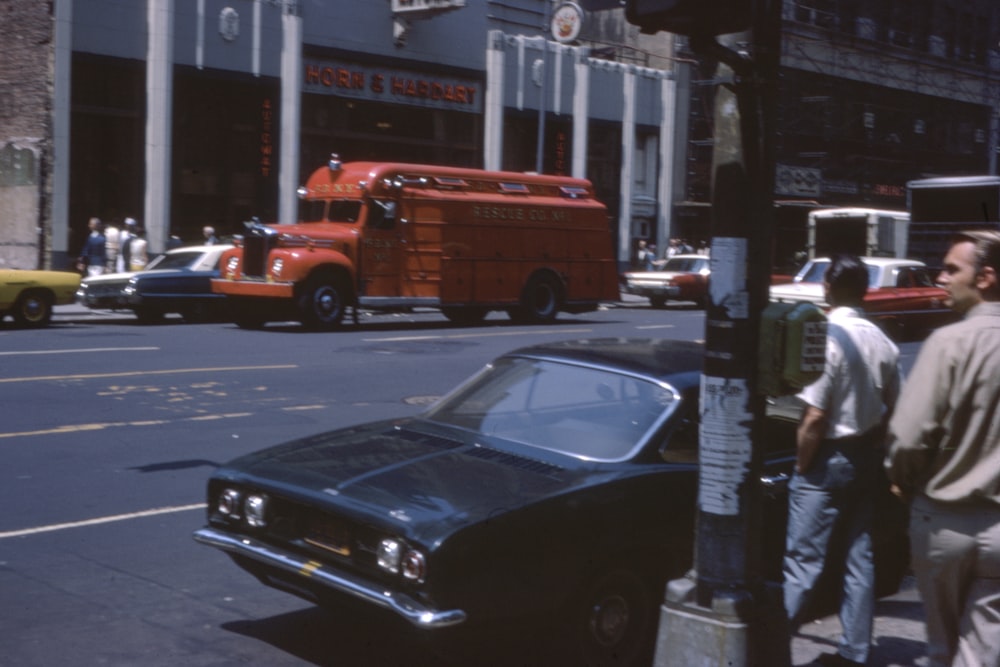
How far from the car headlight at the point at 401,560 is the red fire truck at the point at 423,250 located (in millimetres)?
17550

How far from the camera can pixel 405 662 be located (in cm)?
577

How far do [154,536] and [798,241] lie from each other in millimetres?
44170

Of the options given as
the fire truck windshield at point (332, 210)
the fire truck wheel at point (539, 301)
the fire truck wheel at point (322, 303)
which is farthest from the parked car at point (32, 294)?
the fire truck wheel at point (539, 301)

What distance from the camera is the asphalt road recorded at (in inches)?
235

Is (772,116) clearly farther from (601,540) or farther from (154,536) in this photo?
(154,536)

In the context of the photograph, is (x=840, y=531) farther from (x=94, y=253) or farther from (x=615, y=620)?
(x=94, y=253)

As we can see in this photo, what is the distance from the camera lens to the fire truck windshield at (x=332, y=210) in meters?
24.1

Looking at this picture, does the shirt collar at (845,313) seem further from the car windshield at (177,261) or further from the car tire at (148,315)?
the car windshield at (177,261)

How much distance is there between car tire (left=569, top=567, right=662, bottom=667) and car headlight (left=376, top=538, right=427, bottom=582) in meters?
0.74

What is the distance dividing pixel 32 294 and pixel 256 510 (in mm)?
17335

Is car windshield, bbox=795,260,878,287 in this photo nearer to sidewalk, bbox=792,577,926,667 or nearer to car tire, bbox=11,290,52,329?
car tire, bbox=11,290,52,329

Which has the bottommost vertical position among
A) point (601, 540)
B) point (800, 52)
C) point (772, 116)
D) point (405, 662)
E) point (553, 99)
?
point (405, 662)

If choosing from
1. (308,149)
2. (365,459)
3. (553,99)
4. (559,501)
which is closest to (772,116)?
(559,501)

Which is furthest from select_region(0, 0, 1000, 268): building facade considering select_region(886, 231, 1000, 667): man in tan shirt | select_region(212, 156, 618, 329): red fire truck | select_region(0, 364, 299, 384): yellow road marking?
select_region(886, 231, 1000, 667): man in tan shirt
